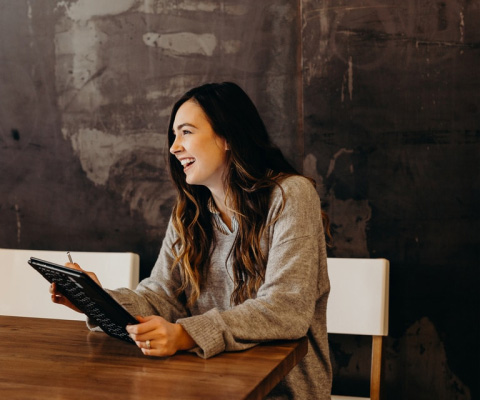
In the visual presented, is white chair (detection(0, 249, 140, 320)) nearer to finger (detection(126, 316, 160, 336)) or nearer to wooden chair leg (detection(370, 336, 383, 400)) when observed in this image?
wooden chair leg (detection(370, 336, 383, 400))

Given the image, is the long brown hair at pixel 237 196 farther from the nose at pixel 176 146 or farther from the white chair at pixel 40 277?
the white chair at pixel 40 277

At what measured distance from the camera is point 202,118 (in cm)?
174

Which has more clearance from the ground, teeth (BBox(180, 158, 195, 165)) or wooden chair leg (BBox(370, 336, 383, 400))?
teeth (BBox(180, 158, 195, 165))

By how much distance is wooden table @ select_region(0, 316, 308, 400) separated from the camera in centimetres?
100

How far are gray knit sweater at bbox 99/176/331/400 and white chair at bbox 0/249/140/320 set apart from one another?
26.9 inches

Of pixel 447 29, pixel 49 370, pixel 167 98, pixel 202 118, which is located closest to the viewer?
pixel 49 370

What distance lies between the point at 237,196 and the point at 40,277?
4.06 ft

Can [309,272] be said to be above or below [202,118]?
below

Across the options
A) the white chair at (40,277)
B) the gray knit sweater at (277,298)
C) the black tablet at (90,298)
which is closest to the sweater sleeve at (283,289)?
the gray knit sweater at (277,298)

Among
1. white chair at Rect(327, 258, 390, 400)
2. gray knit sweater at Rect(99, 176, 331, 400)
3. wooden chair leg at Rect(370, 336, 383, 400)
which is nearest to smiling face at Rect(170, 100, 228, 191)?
gray knit sweater at Rect(99, 176, 331, 400)

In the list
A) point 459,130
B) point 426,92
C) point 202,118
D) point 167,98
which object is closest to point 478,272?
point 459,130

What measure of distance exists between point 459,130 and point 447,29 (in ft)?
1.23

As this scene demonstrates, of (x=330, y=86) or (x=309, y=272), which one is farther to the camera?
(x=330, y=86)

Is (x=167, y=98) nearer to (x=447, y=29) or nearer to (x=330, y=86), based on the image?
(x=330, y=86)
